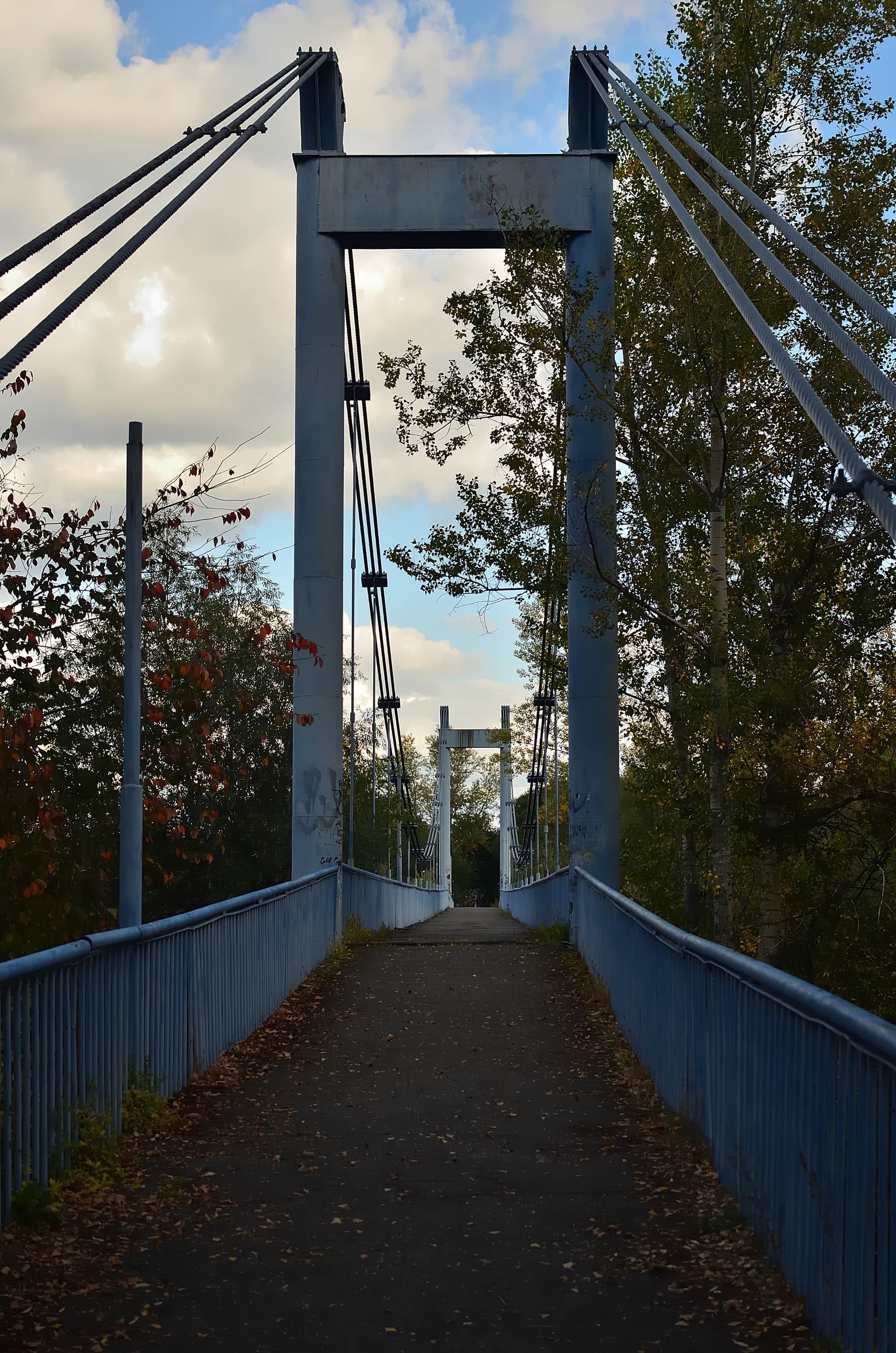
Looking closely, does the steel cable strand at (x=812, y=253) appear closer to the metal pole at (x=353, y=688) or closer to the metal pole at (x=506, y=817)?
the metal pole at (x=353, y=688)

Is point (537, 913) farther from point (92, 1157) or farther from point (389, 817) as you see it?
point (92, 1157)

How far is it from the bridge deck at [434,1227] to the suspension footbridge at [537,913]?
0.40 feet

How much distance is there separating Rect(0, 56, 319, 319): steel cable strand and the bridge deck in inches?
119

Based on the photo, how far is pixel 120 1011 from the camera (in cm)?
620

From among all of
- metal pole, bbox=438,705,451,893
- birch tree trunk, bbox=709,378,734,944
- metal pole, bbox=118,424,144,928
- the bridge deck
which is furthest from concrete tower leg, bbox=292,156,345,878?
metal pole, bbox=438,705,451,893

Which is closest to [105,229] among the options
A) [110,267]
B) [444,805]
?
[110,267]

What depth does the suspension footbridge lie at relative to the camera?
3.79m

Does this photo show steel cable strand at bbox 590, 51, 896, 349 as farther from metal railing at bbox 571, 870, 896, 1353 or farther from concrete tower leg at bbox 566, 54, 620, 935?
concrete tower leg at bbox 566, 54, 620, 935

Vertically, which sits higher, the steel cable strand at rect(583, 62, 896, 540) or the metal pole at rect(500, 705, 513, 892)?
the steel cable strand at rect(583, 62, 896, 540)

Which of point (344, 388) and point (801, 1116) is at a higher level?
point (344, 388)

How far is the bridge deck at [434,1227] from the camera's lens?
13.3 ft

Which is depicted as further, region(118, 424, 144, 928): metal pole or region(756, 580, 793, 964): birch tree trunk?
region(756, 580, 793, 964): birch tree trunk

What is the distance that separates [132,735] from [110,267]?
8.72 ft

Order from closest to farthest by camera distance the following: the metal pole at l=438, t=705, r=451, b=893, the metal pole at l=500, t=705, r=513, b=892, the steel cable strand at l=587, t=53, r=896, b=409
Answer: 1. the steel cable strand at l=587, t=53, r=896, b=409
2. the metal pole at l=500, t=705, r=513, b=892
3. the metal pole at l=438, t=705, r=451, b=893
